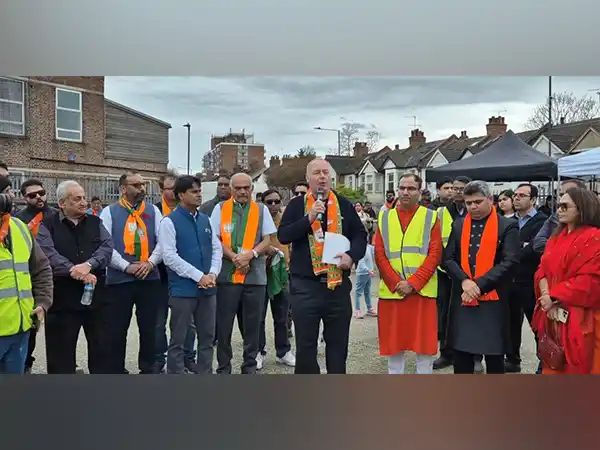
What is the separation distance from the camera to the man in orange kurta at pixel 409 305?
143 inches

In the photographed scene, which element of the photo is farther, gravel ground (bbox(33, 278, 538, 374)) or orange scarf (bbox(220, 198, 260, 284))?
gravel ground (bbox(33, 278, 538, 374))

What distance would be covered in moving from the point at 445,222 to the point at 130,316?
6.89ft

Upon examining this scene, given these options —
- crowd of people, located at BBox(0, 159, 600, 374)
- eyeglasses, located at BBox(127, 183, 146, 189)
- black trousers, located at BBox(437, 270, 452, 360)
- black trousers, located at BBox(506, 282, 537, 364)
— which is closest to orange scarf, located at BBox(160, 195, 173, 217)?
crowd of people, located at BBox(0, 159, 600, 374)

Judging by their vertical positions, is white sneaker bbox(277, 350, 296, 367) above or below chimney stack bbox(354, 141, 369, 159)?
below

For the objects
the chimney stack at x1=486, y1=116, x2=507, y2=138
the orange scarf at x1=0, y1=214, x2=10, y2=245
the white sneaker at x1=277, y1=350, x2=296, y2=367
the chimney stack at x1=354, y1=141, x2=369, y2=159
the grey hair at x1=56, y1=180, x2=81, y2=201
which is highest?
the chimney stack at x1=486, y1=116, x2=507, y2=138

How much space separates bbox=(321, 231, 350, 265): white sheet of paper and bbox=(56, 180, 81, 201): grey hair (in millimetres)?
1529

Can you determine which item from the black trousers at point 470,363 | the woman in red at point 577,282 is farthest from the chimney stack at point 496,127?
the black trousers at point 470,363

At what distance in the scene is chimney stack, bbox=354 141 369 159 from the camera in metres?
3.78

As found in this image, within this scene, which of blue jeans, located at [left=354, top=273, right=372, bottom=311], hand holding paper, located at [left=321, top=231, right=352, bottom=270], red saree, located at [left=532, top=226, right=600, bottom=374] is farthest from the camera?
blue jeans, located at [left=354, top=273, right=372, bottom=311]

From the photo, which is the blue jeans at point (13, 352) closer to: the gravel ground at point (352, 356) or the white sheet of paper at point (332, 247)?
the gravel ground at point (352, 356)

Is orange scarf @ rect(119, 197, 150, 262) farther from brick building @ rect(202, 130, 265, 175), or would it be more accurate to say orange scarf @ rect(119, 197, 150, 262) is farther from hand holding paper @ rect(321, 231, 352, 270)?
hand holding paper @ rect(321, 231, 352, 270)

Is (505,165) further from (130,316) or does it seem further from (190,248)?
(130,316)
